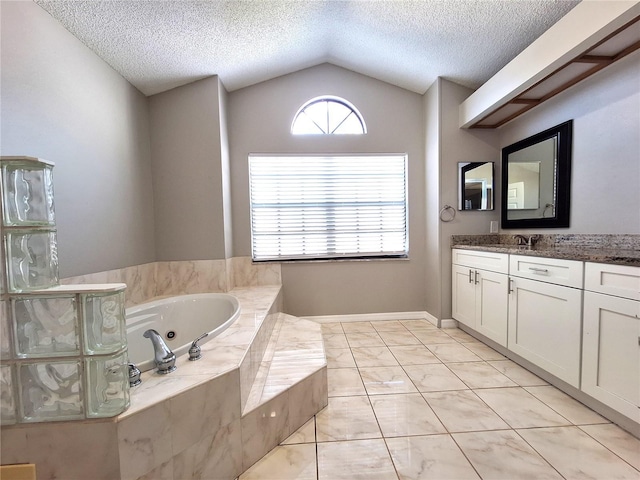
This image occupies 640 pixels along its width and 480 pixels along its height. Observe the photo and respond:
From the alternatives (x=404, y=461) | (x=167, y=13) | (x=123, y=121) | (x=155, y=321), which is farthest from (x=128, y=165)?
(x=404, y=461)

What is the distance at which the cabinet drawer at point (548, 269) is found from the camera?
1541mm

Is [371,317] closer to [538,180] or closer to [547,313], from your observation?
[547,313]

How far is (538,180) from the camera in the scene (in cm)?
237

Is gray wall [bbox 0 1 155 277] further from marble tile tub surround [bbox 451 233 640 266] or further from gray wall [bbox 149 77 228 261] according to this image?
marble tile tub surround [bbox 451 233 640 266]

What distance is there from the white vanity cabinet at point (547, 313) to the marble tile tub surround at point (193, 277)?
7.17ft

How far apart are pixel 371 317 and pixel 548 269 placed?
1.78m

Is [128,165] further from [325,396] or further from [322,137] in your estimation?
[325,396]

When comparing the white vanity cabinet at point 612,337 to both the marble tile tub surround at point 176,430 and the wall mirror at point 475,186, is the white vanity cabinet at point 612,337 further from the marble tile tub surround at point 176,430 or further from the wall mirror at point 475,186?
the marble tile tub surround at point 176,430

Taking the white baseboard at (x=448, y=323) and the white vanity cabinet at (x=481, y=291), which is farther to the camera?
the white baseboard at (x=448, y=323)

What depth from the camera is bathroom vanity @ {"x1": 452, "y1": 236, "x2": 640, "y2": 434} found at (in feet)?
4.27

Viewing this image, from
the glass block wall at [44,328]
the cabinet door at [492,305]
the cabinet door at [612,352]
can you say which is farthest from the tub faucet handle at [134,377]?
the cabinet door at [492,305]

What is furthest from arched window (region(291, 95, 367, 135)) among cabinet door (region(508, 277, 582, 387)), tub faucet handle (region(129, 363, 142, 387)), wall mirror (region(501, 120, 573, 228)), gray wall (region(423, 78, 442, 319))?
tub faucet handle (region(129, 363, 142, 387))

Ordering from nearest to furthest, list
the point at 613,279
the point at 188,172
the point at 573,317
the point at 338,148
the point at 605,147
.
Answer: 1. the point at 613,279
2. the point at 573,317
3. the point at 605,147
4. the point at 188,172
5. the point at 338,148

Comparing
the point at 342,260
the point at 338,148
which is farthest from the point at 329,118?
the point at 342,260
